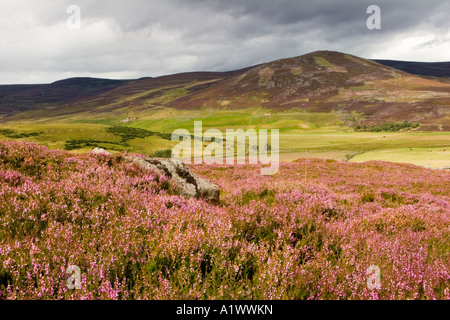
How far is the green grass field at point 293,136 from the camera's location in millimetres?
66125

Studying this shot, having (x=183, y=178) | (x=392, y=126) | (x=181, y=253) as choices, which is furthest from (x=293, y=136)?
(x=181, y=253)

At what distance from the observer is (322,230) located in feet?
14.1

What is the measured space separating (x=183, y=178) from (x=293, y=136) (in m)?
110

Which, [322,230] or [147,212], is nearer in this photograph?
[147,212]

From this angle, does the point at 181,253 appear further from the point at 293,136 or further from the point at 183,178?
the point at 293,136

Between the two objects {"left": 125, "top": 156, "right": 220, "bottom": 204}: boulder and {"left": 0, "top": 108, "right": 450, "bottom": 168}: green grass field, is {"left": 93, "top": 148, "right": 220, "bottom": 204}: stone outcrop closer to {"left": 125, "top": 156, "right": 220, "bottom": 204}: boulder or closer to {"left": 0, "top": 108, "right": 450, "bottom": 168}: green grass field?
{"left": 125, "top": 156, "right": 220, "bottom": 204}: boulder

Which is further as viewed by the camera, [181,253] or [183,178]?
[183,178]

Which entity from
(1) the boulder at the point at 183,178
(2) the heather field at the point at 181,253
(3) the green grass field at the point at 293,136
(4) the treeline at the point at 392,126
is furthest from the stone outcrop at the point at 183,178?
(4) the treeline at the point at 392,126

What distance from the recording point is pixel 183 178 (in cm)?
781
